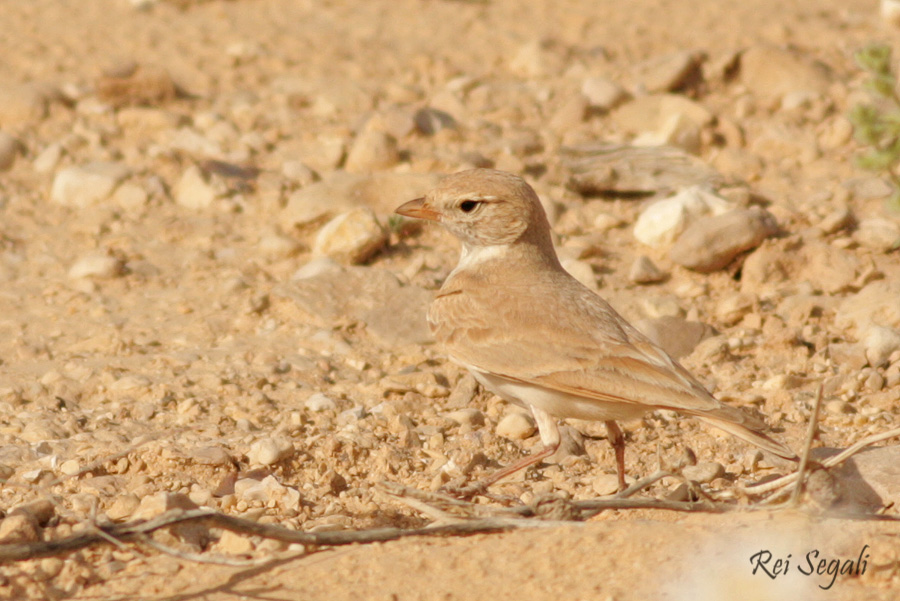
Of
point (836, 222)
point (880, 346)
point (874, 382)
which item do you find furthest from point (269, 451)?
point (836, 222)

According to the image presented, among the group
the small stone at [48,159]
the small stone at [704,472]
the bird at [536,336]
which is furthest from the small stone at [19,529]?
the small stone at [48,159]

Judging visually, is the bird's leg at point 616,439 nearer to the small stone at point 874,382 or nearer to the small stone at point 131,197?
the small stone at point 874,382

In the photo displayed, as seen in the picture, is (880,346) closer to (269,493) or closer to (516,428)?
(516,428)

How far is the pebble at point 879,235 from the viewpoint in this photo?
6.29 m

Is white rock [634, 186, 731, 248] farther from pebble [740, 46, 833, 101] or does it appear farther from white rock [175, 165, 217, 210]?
white rock [175, 165, 217, 210]

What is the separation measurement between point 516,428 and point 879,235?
2.78 m

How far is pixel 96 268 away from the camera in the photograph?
6.20m

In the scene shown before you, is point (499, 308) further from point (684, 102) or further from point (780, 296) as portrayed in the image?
point (684, 102)

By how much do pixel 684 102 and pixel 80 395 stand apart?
4936mm

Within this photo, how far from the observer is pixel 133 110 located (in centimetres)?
790

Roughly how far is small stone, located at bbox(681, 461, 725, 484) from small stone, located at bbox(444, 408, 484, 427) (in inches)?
38.5

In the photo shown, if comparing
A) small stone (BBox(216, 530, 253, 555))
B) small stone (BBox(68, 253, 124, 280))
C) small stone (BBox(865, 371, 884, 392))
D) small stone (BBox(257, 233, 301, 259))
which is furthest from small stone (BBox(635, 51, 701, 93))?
small stone (BBox(216, 530, 253, 555))

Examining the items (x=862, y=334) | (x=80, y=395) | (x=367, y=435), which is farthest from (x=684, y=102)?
(x=80, y=395)

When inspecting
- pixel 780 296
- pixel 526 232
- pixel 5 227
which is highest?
pixel 526 232
